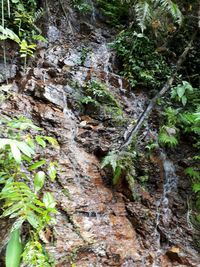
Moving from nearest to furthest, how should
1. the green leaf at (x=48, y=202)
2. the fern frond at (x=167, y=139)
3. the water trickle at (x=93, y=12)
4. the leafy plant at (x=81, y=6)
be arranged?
the green leaf at (x=48, y=202), the fern frond at (x=167, y=139), the leafy plant at (x=81, y=6), the water trickle at (x=93, y=12)

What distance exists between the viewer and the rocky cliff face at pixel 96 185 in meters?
2.69

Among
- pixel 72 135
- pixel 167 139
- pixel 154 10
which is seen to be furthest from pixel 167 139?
pixel 154 10

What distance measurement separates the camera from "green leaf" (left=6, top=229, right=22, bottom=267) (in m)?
1.74

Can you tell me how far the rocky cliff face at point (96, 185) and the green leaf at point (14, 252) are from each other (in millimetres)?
621

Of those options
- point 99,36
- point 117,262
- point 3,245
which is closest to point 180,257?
point 117,262

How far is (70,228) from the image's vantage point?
2.67 meters

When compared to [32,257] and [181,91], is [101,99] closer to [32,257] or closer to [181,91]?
[181,91]

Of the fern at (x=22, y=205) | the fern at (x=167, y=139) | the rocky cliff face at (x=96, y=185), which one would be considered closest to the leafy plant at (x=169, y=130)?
the fern at (x=167, y=139)

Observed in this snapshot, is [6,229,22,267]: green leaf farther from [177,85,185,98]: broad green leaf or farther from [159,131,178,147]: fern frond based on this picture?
[177,85,185,98]: broad green leaf

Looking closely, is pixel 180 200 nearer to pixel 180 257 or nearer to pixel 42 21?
pixel 180 257

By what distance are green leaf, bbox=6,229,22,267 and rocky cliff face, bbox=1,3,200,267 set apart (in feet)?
2.04

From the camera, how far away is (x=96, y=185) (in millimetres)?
3252

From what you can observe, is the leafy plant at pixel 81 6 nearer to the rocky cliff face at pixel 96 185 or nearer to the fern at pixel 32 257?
the rocky cliff face at pixel 96 185

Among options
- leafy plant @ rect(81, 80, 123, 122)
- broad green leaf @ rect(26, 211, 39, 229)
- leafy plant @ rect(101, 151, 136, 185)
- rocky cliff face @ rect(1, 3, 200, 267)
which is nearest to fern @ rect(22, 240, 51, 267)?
broad green leaf @ rect(26, 211, 39, 229)
